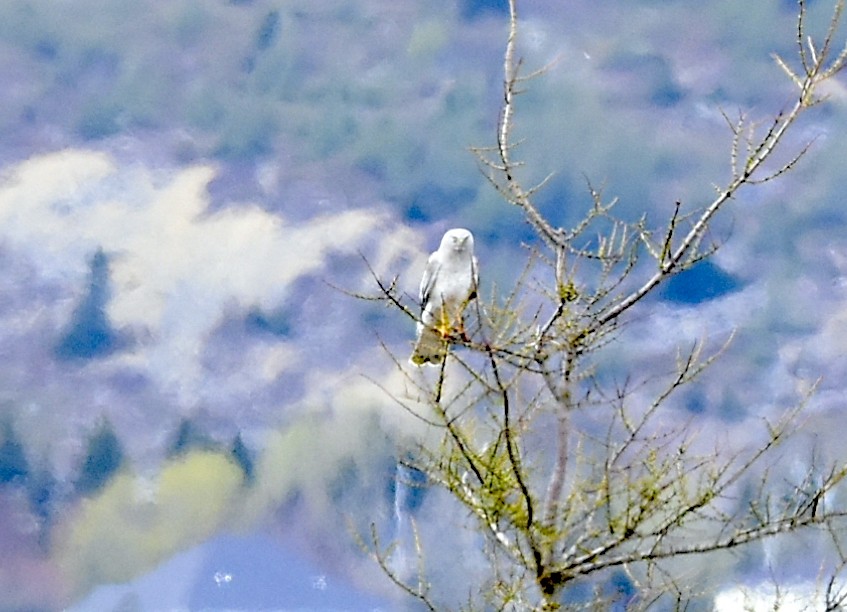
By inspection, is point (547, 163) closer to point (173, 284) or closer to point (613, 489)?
point (173, 284)

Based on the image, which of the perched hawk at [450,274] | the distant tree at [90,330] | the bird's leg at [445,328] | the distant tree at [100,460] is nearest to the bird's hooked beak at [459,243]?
the perched hawk at [450,274]

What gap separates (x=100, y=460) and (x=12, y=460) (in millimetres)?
569

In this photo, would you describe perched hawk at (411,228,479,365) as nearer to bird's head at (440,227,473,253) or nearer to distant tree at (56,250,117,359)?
bird's head at (440,227,473,253)

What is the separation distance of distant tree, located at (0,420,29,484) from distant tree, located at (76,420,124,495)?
14.9 inches

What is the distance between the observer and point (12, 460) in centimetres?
876

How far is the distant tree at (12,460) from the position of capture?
8.74 meters

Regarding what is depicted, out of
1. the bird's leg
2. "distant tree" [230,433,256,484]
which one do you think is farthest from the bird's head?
"distant tree" [230,433,256,484]

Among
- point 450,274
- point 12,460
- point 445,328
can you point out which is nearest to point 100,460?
point 12,460

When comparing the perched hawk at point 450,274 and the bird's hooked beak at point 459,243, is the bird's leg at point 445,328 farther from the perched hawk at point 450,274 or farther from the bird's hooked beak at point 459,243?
the bird's hooked beak at point 459,243

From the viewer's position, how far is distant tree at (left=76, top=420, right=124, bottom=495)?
8.74 meters

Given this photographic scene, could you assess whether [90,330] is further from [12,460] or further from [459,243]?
[459,243]

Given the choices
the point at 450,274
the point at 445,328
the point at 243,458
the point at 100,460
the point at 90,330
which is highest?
the point at 90,330

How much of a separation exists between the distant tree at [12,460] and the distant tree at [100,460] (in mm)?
378

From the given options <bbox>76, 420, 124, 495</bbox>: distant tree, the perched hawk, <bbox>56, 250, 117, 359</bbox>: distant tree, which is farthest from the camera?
<bbox>56, 250, 117, 359</bbox>: distant tree
